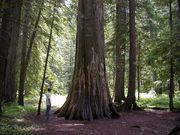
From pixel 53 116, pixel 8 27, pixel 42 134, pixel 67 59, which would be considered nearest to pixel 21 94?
pixel 53 116

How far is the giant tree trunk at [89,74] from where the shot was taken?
14242 mm

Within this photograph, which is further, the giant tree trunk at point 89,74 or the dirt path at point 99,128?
the giant tree trunk at point 89,74

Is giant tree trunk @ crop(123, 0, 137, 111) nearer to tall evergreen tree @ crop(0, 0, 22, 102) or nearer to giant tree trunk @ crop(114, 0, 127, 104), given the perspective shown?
giant tree trunk @ crop(114, 0, 127, 104)

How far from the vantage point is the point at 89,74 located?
14.7m

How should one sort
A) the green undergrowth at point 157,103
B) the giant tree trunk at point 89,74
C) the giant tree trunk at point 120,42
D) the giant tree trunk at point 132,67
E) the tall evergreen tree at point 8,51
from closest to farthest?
the tall evergreen tree at point 8,51, the giant tree trunk at point 89,74, the giant tree trunk at point 132,67, the giant tree trunk at point 120,42, the green undergrowth at point 157,103

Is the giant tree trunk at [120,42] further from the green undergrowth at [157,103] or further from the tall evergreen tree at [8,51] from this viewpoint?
the tall evergreen tree at [8,51]

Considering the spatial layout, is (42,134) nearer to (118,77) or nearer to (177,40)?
(177,40)

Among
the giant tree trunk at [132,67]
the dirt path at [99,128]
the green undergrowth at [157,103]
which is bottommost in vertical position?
the dirt path at [99,128]

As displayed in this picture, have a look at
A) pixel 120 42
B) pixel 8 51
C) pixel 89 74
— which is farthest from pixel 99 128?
pixel 120 42

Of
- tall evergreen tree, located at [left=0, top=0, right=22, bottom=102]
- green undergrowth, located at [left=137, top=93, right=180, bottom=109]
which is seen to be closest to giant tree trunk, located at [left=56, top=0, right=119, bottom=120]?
tall evergreen tree, located at [left=0, top=0, right=22, bottom=102]

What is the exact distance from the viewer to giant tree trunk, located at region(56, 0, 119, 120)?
46.7 ft

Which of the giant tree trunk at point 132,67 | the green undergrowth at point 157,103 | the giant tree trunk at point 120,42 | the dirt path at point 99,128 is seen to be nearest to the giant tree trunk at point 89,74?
the dirt path at point 99,128

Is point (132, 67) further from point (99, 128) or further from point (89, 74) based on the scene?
point (99, 128)

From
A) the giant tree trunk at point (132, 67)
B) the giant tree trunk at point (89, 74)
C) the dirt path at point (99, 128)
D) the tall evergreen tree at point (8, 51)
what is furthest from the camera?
the giant tree trunk at point (132, 67)
